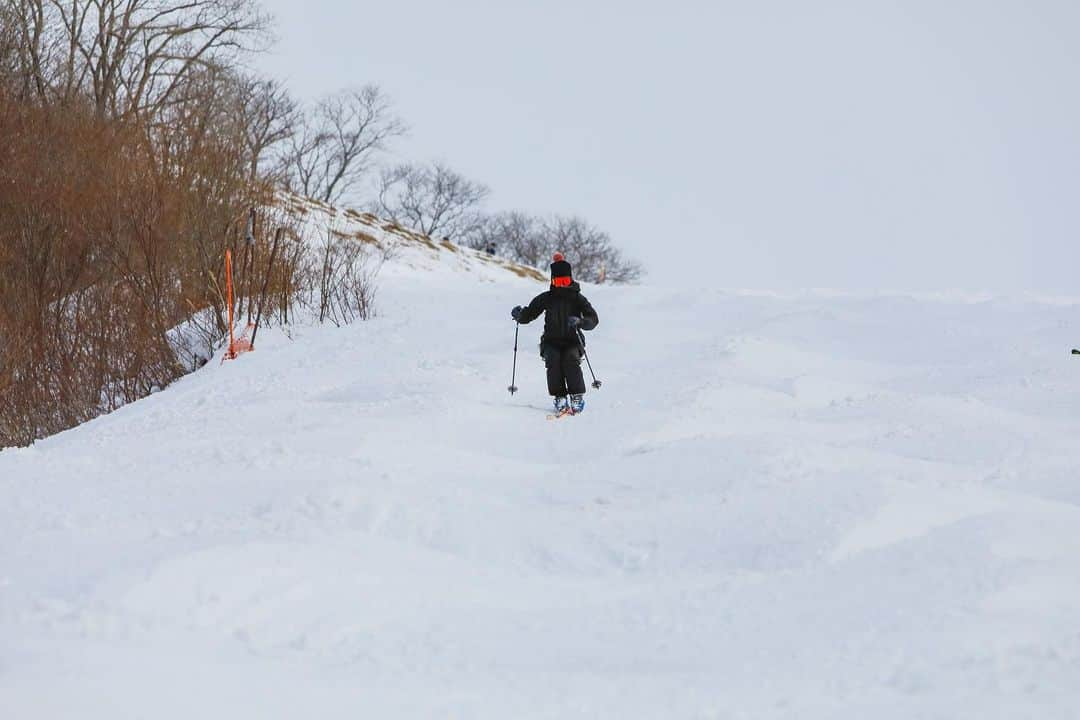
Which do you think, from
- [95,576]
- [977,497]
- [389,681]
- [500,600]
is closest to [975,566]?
[977,497]

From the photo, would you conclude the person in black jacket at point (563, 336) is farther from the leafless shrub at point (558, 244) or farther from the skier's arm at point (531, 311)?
the leafless shrub at point (558, 244)

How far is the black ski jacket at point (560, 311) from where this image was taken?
349 inches

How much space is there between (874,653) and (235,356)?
1016cm

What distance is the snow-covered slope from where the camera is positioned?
3266 millimetres

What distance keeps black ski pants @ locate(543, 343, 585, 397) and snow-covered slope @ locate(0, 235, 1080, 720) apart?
269 millimetres

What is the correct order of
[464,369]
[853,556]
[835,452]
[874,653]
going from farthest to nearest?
[464,369]
[835,452]
[853,556]
[874,653]

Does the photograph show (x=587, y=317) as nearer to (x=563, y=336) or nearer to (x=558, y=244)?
(x=563, y=336)

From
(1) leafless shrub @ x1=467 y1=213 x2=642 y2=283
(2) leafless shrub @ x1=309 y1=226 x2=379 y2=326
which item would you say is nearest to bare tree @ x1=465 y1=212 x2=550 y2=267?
(1) leafless shrub @ x1=467 y1=213 x2=642 y2=283

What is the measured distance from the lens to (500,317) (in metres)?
15.4

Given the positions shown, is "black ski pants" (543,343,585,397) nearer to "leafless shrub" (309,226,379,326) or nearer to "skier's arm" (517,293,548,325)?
"skier's arm" (517,293,548,325)

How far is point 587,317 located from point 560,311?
0.81 ft

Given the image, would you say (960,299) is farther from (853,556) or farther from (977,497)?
(853,556)

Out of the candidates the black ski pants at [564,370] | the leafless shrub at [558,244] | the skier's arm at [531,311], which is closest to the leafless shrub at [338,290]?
the skier's arm at [531,311]

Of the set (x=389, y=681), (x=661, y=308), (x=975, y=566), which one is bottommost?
(x=389, y=681)
